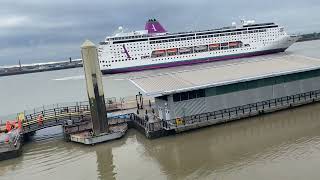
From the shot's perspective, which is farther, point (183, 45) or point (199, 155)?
Result: point (183, 45)

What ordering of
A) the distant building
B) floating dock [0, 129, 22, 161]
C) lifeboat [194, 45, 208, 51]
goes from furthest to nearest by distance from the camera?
lifeboat [194, 45, 208, 51] → the distant building → floating dock [0, 129, 22, 161]

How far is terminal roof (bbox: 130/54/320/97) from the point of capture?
78.9 ft

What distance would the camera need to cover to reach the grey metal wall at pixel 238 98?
23.6 m

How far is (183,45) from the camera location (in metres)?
93.6

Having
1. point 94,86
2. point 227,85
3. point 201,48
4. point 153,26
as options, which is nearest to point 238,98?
point 227,85

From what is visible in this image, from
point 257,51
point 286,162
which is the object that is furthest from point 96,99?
point 257,51

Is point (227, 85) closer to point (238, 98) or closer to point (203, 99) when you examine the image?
point (238, 98)

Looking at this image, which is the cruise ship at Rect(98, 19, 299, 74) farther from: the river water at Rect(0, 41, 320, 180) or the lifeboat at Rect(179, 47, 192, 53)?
the river water at Rect(0, 41, 320, 180)

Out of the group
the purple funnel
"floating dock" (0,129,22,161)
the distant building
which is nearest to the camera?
"floating dock" (0,129,22,161)

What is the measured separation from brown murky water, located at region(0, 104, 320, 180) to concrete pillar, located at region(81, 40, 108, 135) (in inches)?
59.5

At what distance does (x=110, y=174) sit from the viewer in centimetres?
1795

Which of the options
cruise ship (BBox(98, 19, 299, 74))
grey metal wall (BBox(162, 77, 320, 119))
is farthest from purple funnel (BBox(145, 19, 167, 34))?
grey metal wall (BBox(162, 77, 320, 119))

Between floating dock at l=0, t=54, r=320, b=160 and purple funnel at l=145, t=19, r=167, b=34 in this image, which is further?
purple funnel at l=145, t=19, r=167, b=34

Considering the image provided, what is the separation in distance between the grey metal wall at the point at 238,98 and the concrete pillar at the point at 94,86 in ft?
12.5
